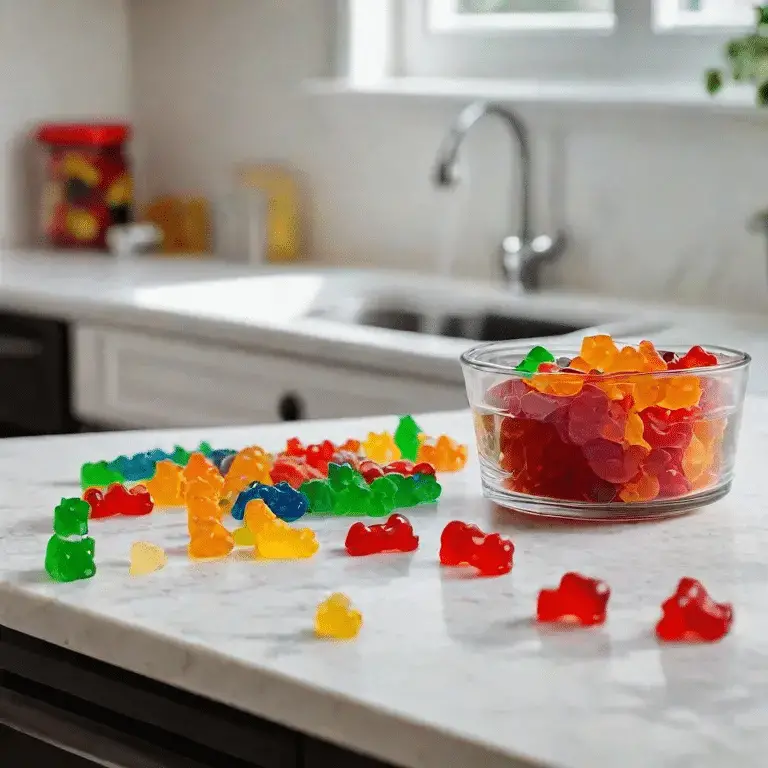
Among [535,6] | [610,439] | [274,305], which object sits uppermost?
[535,6]

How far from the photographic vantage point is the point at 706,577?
3.44ft

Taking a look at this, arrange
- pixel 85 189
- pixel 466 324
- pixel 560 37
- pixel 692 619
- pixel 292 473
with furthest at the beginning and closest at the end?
1. pixel 85 189
2. pixel 560 37
3. pixel 466 324
4. pixel 292 473
5. pixel 692 619

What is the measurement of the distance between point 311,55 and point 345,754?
8.51 ft

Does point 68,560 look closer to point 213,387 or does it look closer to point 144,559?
point 144,559

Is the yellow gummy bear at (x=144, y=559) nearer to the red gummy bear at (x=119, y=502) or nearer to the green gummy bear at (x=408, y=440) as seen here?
the red gummy bear at (x=119, y=502)

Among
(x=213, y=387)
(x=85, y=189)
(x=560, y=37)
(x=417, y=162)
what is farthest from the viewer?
(x=85, y=189)

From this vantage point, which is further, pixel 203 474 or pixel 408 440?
pixel 408 440

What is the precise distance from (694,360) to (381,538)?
0.33m

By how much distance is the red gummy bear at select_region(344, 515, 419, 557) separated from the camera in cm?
110

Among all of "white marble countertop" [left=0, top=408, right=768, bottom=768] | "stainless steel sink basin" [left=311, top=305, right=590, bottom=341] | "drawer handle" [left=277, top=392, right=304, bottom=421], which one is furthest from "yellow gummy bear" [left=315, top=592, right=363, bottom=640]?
"stainless steel sink basin" [left=311, top=305, right=590, bottom=341]

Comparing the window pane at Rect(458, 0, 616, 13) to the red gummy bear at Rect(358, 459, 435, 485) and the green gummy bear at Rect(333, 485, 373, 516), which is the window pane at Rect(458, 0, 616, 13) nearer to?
the red gummy bear at Rect(358, 459, 435, 485)

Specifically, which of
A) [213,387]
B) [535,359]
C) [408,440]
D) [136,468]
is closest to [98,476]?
[136,468]

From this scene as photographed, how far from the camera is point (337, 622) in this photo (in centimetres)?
93

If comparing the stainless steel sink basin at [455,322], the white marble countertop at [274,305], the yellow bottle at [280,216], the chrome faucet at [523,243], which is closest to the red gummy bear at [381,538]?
the white marble countertop at [274,305]
